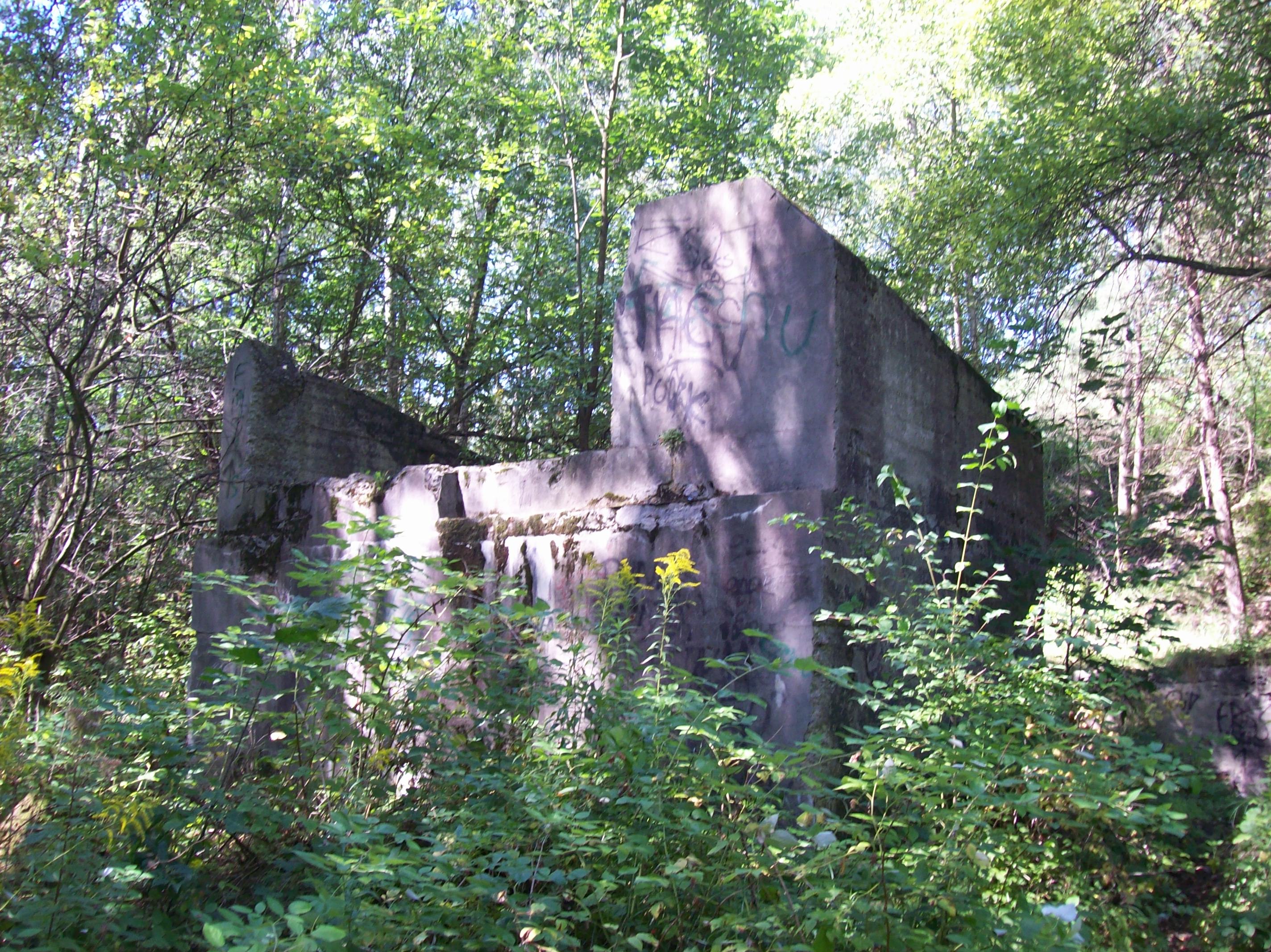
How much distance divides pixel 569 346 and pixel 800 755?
25.4 feet

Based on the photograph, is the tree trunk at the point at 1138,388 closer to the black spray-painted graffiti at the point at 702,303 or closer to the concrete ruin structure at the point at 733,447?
the concrete ruin structure at the point at 733,447

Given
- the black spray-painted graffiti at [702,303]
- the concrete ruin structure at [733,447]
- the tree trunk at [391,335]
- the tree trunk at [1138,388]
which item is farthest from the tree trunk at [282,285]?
the tree trunk at [1138,388]

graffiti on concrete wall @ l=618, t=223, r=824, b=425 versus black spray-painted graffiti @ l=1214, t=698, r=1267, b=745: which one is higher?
graffiti on concrete wall @ l=618, t=223, r=824, b=425

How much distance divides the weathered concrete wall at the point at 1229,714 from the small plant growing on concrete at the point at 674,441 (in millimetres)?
3032

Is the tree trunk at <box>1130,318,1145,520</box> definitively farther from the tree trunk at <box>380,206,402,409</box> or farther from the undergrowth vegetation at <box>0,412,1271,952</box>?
the tree trunk at <box>380,206,402,409</box>

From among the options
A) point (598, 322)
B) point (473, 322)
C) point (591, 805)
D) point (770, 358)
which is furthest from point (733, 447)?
point (473, 322)

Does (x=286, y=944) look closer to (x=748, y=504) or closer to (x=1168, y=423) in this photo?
(x=748, y=504)

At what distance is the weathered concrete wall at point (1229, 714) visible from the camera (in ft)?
16.6

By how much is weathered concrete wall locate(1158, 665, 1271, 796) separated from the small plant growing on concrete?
3032mm

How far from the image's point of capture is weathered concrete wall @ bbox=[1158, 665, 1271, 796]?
505 centimetres

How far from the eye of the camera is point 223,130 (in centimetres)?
790

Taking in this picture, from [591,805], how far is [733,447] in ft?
6.53

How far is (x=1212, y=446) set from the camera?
27.8 feet

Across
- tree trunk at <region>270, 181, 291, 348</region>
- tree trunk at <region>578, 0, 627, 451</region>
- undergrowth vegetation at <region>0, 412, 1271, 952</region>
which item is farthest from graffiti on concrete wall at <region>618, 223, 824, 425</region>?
tree trunk at <region>270, 181, 291, 348</region>
